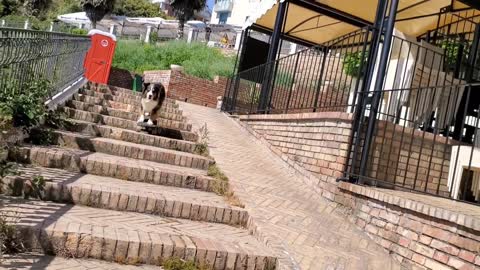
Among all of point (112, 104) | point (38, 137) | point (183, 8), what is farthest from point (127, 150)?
point (183, 8)

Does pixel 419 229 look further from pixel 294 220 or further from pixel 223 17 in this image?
pixel 223 17

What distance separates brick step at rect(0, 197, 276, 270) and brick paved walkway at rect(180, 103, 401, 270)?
0.25m

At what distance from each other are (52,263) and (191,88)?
14287 mm

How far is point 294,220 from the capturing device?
4.77 m

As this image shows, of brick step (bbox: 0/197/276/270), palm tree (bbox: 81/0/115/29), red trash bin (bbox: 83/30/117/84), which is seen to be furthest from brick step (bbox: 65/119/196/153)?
palm tree (bbox: 81/0/115/29)

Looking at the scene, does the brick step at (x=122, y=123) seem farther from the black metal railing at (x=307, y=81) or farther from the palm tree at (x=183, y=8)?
the palm tree at (x=183, y=8)

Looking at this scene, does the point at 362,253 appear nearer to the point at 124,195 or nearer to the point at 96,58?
the point at 124,195

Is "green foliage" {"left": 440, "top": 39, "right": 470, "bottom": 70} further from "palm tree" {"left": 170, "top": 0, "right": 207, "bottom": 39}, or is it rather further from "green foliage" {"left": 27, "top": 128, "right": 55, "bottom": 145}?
"palm tree" {"left": 170, "top": 0, "right": 207, "bottom": 39}

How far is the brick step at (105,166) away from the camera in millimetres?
5039

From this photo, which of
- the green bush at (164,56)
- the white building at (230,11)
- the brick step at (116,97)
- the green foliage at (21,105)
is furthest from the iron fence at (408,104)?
the white building at (230,11)

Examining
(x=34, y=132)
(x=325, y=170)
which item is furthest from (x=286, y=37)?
(x=34, y=132)

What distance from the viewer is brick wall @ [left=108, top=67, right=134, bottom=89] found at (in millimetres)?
20156

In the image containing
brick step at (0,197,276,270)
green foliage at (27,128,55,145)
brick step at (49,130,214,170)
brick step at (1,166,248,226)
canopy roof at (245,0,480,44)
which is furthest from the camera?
canopy roof at (245,0,480,44)

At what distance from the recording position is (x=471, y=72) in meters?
7.23
